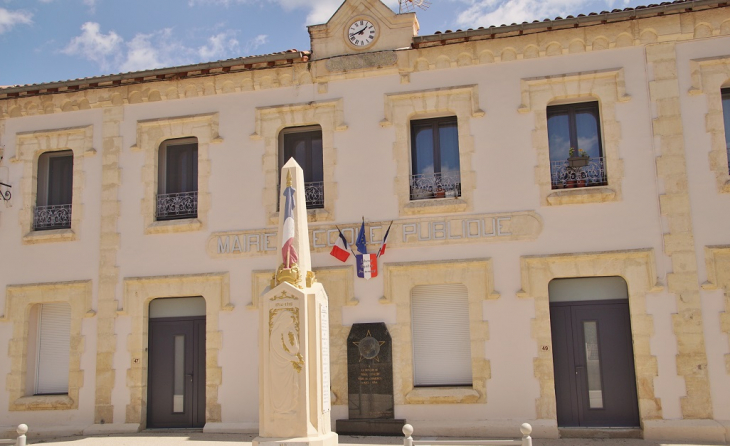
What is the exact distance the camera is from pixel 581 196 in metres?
11.9

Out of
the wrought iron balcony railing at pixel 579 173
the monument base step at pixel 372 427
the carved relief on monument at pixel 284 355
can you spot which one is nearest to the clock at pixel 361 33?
the wrought iron balcony railing at pixel 579 173

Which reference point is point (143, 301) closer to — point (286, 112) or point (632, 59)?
point (286, 112)

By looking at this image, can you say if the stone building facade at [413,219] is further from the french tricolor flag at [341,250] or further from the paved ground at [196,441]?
the paved ground at [196,441]

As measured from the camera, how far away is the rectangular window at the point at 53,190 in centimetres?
1421

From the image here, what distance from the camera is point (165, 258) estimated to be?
1342 cm

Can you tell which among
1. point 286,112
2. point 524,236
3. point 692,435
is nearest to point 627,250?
point 524,236

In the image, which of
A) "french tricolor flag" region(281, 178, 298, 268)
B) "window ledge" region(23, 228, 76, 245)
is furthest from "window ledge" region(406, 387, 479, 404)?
"window ledge" region(23, 228, 76, 245)

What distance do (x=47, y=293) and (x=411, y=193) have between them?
7.08m

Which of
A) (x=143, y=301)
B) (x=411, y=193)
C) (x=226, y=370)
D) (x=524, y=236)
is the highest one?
(x=411, y=193)

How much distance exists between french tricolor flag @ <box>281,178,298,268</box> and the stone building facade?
3139mm

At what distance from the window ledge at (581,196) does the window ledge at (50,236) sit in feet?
28.9

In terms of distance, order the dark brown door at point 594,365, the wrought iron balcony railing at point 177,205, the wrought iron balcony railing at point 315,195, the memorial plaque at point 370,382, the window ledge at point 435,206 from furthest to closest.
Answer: the wrought iron balcony railing at point 177,205
the wrought iron balcony railing at point 315,195
the window ledge at point 435,206
the memorial plaque at point 370,382
the dark brown door at point 594,365

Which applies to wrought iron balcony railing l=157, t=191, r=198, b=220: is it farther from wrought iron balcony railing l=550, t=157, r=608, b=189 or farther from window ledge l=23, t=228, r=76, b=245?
wrought iron balcony railing l=550, t=157, r=608, b=189

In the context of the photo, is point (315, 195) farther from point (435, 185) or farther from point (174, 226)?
point (174, 226)
